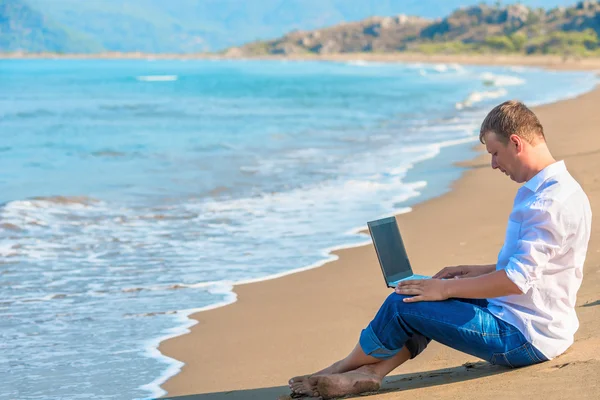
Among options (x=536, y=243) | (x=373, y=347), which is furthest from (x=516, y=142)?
(x=373, y=347)

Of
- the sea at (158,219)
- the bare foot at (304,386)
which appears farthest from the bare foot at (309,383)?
the sea at (158,219)

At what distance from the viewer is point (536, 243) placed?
2.96m

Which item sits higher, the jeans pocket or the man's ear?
the man's ear

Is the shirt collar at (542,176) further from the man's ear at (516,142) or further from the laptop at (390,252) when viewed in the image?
the laptop at (390,252)

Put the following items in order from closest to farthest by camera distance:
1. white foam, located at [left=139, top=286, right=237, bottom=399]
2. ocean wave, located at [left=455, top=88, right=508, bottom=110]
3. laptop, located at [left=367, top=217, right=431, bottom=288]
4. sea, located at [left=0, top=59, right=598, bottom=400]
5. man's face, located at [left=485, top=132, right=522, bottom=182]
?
man's face, located at [left=485, top=132, right=522, bottom=182] → laptop, located at [left=367, top=217, right=431, bottom=288] → white foam, located at [left=139, top=286, right=237, bottom=399] → sea, located at [left=0, top=59, right=598, bottom=400] → ocean wave, located at [left=455, top=88, right=508, bottom=110]

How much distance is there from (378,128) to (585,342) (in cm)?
1817

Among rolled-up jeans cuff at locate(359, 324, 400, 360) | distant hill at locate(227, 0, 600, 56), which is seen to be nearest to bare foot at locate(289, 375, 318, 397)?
rolled-up jeans cuff at locate(359, 324, 400, 360)

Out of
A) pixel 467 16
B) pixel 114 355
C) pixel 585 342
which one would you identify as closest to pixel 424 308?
pixel 585 342

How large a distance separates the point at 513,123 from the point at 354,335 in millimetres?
2054

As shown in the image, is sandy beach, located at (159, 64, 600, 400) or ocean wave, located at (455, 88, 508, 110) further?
ocean wave, located at (455, 88, 508, 110)

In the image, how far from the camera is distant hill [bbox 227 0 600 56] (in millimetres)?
118625

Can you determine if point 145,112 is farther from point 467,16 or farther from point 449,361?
point 467,16

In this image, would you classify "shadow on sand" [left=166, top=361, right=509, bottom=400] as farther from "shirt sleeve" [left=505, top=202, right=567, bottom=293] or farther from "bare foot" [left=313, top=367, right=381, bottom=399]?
"shirt sleeve" [left=505, top=202, right=567, bottom=293]

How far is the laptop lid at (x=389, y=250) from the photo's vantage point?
3.44 meters
